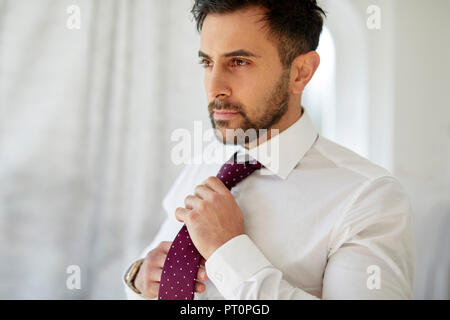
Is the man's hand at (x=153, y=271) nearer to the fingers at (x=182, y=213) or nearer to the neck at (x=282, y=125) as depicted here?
the fingers at (x=182, y=213)

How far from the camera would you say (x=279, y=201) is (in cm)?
84

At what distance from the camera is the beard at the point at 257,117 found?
0.85 meters

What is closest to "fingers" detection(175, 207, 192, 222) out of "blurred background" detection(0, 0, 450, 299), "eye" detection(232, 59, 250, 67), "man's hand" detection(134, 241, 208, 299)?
"man's hand" detection(134, 241, 208, 299)

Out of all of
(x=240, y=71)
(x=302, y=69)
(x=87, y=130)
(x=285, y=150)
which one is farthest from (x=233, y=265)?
(x=87, y=130)

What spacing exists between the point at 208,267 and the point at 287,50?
2.00 ft

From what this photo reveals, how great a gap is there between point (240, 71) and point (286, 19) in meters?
0.20

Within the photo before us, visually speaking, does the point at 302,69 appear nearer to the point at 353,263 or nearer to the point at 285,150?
the point at 285,150

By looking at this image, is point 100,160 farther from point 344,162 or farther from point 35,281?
point 344,162

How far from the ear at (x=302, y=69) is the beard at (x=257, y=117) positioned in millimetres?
37

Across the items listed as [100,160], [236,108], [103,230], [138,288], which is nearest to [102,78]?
[100,160]

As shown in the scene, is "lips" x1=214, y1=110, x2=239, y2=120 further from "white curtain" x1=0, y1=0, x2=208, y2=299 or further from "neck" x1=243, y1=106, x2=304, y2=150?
"white curtain" x1=0, y1=0, x2=208, y2=299

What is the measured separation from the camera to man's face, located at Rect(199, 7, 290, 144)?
0.82m

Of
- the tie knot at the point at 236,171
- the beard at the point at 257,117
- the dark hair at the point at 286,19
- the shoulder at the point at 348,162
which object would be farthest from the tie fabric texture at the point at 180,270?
the dark hair at the point at 286,19
